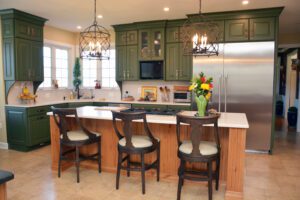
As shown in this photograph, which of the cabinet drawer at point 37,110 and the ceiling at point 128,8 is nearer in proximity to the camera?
the ceiling at point 128,8

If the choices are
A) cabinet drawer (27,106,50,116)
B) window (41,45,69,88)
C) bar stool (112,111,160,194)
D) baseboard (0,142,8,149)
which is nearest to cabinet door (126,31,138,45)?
window (41,45,69,88)

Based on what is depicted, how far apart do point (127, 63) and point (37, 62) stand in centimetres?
205

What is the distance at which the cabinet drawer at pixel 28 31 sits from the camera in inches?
188

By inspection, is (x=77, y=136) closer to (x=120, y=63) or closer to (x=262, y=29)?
(x=120, y=63)

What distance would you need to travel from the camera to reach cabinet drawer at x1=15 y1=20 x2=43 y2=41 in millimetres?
4770

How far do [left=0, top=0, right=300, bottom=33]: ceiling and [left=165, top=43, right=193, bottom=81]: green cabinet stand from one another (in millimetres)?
703

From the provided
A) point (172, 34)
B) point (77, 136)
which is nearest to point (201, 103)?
point (77, 136)

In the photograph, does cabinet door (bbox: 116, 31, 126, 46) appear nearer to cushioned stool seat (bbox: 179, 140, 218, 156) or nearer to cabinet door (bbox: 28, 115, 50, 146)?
cabinet door (bbox: 28, 115, 50, 146)

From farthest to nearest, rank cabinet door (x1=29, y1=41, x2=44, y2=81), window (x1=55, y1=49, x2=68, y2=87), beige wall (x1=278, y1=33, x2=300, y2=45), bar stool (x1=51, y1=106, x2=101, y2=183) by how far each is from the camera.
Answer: beige wall (x1=278, y1=33, x2=300, y2=45) → window (x1=55, y1=49, x2=68, y2=87) → cabinet door (x1=29, y1=41, x2=44, y2=81) → bar stool (x1=51, y1=106, x2=101, y2=183)

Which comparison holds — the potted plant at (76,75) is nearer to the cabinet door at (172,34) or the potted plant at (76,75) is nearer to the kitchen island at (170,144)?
the cabinet door at (172,34)

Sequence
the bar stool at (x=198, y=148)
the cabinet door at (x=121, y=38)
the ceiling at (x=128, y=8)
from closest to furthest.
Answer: the bar stool at (x=198, y=148)
the ceiling at (x=128, y=8)
the cabinet door at (x=121, y=38)

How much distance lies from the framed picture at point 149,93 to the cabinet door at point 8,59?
294cm

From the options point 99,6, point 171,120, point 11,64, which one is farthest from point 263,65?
point 11,64

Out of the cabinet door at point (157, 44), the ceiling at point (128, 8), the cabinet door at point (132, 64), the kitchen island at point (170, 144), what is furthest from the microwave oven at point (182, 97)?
the kitchen island at point (170, 144)
